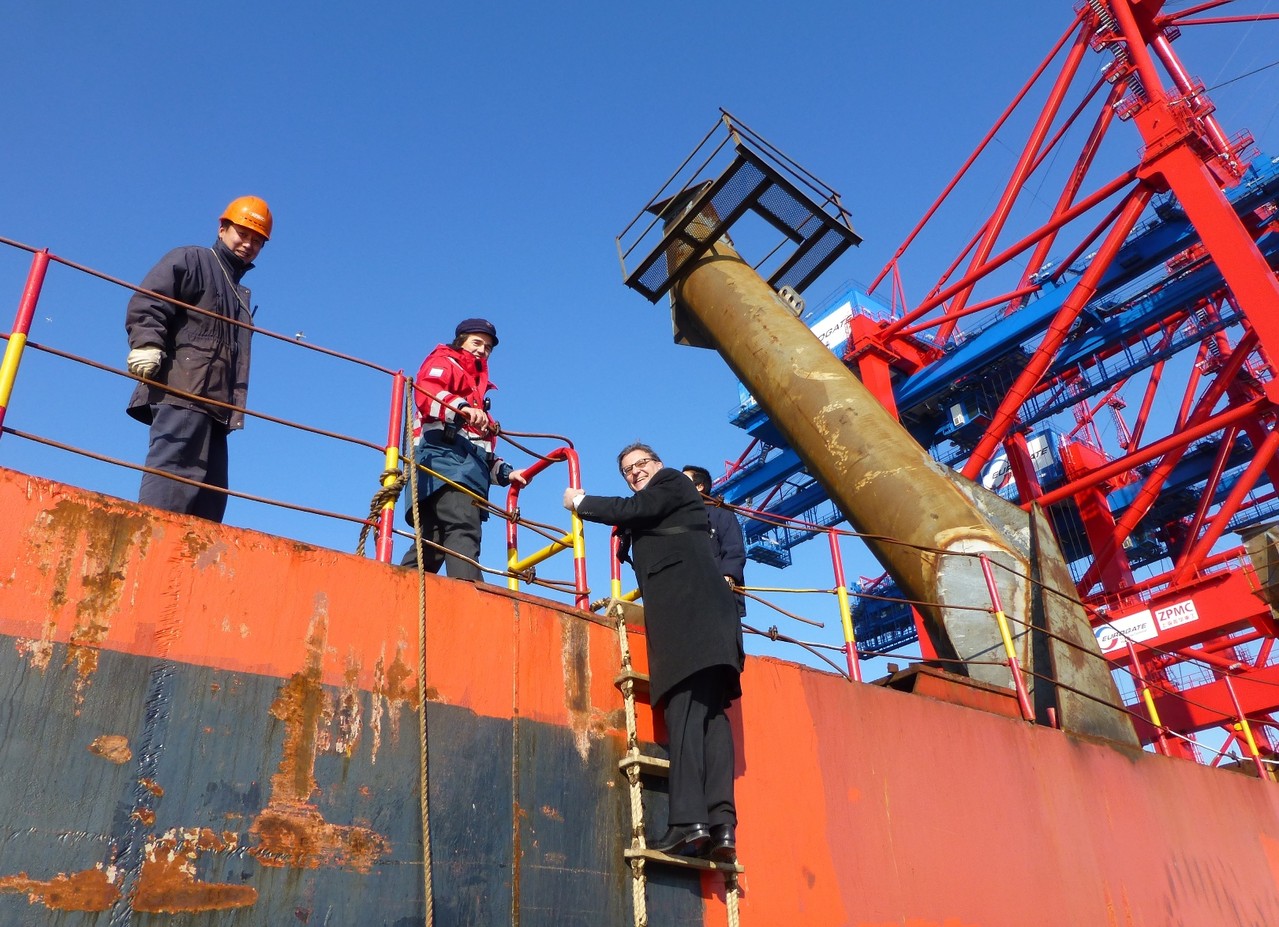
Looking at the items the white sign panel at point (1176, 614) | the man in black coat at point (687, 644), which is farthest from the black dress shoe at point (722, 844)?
the white sign panel at point (1176, 614)

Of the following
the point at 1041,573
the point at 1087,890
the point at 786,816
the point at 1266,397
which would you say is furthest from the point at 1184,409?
the point at 786,816

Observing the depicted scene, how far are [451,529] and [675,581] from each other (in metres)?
1.28

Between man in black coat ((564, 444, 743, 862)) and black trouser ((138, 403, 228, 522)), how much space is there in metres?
1.54

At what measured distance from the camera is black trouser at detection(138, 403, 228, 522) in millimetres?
4023

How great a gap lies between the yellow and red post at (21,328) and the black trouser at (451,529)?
182 cm

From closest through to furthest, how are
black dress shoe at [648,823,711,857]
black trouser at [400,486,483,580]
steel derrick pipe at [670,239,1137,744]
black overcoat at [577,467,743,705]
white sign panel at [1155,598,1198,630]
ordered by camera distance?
black dress shoe at [648,823,711,857], black overcoat at [577,467,743,705], black trouser at [400,486,483,580], steel derrick pipe at [670,239,1137,744], white sign panel at [1155,598,1198,630]

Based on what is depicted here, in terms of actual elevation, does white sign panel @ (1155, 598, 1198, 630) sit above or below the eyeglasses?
above

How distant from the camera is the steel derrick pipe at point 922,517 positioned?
6969 mm

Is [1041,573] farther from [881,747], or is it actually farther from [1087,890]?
[881,747]

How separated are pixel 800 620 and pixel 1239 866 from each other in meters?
4.28

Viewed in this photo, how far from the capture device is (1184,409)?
64.2 feet

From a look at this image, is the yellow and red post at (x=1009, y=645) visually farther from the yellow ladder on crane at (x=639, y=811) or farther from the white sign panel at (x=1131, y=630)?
the white sign panel at (x=1131, y=630)

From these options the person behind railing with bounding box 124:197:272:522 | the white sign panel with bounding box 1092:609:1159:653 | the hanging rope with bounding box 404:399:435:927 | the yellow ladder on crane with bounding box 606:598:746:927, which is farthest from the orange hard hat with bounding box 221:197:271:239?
the white sign panel with bounding box 1092:609:1159:653

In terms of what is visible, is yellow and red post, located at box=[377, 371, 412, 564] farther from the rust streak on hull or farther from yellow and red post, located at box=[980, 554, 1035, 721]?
yellow and red post, located at box=[980, 554, 1035, 721]
